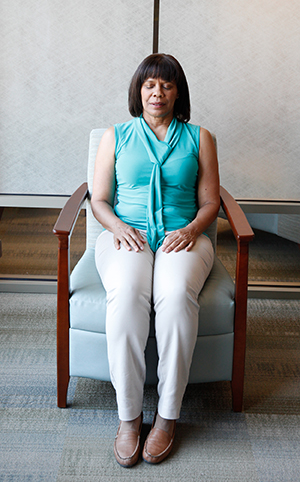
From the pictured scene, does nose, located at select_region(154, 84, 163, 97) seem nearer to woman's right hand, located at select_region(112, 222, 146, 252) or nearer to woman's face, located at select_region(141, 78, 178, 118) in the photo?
woman's face, located at select_region(141, 78, 178, 118)

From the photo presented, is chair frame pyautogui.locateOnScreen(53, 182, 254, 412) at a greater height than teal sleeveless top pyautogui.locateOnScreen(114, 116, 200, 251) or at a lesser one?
lesser

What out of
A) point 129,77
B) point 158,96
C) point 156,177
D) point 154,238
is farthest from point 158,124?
point 129,77

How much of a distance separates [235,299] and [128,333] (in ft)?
1.40

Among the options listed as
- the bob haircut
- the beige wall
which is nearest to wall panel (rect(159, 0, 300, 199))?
the beige wall

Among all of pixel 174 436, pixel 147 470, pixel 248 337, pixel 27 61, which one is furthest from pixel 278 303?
pixel 27 61

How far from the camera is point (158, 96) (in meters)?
1.85

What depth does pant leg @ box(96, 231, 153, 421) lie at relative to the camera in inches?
58.9

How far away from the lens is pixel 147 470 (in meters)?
1.47

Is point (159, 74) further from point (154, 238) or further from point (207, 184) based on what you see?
point (154, 238)

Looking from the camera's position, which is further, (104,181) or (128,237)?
(104,181)

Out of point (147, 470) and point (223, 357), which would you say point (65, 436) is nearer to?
point (147, 470)

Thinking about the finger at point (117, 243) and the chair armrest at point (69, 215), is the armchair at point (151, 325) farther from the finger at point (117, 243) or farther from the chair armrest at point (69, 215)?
the finger at point (117, 243)

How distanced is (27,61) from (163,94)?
39.7 inches

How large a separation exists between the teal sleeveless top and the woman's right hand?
69 mm
